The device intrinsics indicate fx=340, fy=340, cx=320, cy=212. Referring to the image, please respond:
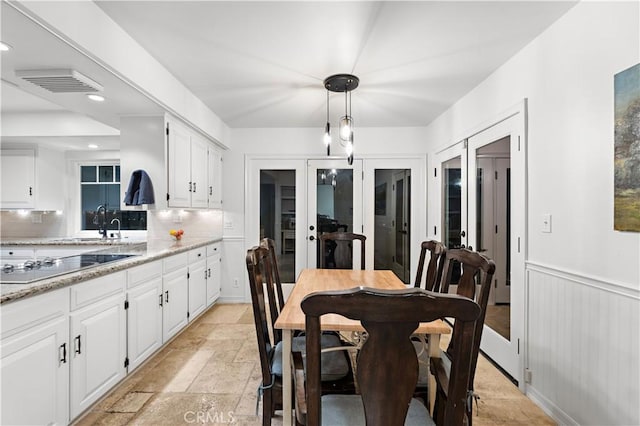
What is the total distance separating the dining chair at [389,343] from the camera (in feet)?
3.06

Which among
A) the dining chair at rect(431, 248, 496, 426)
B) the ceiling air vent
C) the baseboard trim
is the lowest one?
the baseboard trim

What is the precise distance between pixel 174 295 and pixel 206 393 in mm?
1143

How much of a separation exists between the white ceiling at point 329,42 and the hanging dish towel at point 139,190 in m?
0.98

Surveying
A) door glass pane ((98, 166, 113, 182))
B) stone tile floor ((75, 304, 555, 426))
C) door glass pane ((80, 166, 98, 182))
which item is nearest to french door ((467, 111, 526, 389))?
stone tile floor ((75, 304, 555, 426))

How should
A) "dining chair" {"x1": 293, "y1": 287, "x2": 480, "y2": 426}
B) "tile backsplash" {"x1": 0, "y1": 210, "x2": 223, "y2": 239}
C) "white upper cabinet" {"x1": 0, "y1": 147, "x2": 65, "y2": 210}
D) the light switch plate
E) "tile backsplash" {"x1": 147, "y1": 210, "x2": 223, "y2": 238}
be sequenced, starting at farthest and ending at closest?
"tile backsplash" {"x1": 0, "y1": 210, "x2": 223, "y2": 239} → "white upper cabinet" {"x1": 0, "y1": 147, "x2": 65, "y2": 210} → "tile backsplash" {"x1": 147, "y1": 210, "x2": 223, "y2": 238} → the light switch plate → "dining chair" {"x1": 293, "y1": 287, "x2": 480, "y2": 426}

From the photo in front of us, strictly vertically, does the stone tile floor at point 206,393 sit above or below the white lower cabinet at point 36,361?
below

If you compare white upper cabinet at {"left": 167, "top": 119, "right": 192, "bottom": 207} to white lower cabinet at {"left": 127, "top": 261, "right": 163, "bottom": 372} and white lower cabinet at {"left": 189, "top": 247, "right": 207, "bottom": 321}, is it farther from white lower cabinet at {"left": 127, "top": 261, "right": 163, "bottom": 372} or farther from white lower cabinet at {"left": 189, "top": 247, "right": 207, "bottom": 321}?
white lower cabinet at {"left": 127, "top": 261, "right": 163, "bottom": 372}

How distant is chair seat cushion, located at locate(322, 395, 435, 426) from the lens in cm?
128

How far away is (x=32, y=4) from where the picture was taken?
62.0 inches

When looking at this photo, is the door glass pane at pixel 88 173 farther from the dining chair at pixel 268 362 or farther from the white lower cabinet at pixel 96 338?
the dining chair at pixel 268 362

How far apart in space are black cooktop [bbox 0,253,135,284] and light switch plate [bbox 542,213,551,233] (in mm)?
2995

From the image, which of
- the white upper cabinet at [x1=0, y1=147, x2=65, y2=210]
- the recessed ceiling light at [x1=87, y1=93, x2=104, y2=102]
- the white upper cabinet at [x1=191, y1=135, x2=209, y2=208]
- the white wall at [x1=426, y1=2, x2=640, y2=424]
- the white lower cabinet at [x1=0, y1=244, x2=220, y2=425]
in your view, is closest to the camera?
the white lower cabinet at [x1=0, y1=244, x2=220, y2=425]

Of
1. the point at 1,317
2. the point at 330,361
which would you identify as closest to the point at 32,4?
the point at 1,317

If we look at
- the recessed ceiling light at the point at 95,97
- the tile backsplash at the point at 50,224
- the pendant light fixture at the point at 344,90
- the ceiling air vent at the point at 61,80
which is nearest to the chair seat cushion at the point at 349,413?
the pendant light fixture at the point at 344,90
